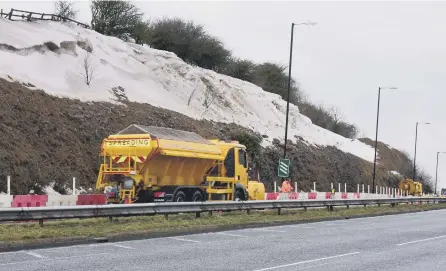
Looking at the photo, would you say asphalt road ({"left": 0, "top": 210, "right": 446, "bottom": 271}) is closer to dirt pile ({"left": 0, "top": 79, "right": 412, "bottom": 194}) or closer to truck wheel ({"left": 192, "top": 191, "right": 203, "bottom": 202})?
truck wheel ({"left": 192, "top": 191, "right": 203, "bottom": 202})

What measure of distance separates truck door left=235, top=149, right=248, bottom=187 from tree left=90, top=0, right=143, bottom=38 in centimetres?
3945

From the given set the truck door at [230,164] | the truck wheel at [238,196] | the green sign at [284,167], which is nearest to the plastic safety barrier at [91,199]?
the truck door at [230,164]

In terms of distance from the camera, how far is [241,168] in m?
28.7

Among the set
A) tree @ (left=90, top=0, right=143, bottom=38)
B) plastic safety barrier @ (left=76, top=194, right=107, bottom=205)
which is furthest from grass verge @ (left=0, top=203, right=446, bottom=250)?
tree @ (left=90, top=0, right=143, bottom=38)

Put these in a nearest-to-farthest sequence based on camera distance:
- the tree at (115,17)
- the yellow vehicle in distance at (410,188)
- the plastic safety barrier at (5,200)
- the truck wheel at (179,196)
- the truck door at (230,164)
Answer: the plastic safety barrier at (5,200), the truck wheel at (179,196), the truck door at (230,164), the tree at (115,17), the yellow vehicle in distance at (410,188)

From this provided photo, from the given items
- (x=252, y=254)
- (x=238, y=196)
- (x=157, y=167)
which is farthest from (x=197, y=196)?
(x=252, y=254)

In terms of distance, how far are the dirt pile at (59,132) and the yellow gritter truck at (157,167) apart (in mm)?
6615

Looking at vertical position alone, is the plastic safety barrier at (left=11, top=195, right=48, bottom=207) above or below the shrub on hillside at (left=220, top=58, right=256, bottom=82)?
below

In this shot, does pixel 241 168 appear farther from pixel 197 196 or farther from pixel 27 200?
pixel 27 200

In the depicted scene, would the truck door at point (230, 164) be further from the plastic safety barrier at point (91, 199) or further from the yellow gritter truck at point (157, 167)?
the plastic safety barrier at point (91, 199)

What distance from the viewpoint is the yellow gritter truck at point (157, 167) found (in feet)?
76.9

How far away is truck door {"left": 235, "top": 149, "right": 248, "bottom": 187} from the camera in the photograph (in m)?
28.4

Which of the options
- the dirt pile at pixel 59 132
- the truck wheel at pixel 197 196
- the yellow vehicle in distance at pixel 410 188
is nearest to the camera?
the truck wheel at pixel 197 196

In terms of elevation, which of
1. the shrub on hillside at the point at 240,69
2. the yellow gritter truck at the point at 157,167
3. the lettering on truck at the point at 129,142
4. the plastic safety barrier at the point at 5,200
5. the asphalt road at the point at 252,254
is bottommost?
the asphalt road at the point at 252,254
